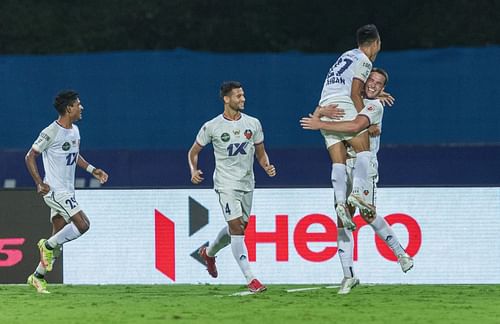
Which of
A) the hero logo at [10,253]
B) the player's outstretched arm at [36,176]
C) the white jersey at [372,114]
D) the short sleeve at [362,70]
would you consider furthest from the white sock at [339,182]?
the hero logo at [10,253]

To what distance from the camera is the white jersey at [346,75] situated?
11.1 metres

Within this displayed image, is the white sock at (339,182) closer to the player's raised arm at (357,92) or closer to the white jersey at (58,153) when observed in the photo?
the player's raised arm at (357,92)

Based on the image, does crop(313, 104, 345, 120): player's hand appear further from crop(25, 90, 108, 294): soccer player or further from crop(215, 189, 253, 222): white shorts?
crop(25, 90, 108, 294): soccer player

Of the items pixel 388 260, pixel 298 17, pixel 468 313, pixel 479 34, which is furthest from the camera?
pixel 298 17

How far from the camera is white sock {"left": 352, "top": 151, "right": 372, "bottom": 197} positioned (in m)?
11.4

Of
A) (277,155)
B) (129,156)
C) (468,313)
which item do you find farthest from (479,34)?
(468,313)

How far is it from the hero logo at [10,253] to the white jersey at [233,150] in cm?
265

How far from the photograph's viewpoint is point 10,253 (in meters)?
13.6

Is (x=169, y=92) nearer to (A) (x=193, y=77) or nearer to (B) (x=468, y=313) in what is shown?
(A) (x=193, y=77)

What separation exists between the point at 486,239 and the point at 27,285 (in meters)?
4.65

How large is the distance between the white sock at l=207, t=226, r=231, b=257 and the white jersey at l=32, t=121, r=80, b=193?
1433mm

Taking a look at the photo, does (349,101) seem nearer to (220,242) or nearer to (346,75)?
(346,75)

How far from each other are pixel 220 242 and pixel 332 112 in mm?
1958

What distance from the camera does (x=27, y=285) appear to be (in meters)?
13.3
